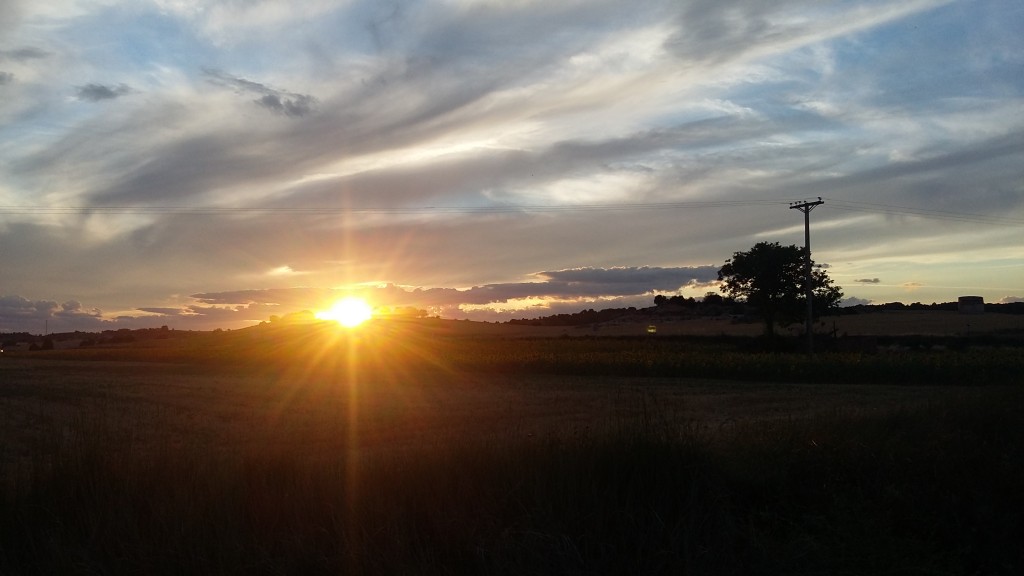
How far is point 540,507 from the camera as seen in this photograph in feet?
23.3

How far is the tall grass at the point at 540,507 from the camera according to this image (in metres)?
6.39

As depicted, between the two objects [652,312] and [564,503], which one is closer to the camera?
[564,503]

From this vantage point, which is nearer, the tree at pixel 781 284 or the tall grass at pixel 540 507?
the tall grass at pixel 540 507

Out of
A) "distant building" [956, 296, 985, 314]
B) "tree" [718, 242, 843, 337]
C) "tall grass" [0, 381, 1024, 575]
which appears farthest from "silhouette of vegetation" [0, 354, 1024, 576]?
"distant building" [956, 296, 985, 314]

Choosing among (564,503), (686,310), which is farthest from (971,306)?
(564,503)

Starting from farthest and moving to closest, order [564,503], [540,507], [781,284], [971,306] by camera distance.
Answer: [971,306]
[781,284]
[564,503]
[540,507]

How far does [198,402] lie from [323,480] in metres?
21.6

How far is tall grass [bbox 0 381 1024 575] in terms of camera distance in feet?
21.0

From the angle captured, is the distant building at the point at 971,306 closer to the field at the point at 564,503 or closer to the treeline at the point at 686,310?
the treeline at the point at 686,310

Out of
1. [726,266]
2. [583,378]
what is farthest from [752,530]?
[726,266]

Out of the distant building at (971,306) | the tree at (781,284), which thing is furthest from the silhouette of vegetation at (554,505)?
the distant building at (971,306)

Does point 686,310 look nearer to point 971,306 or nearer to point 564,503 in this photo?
point 971,306

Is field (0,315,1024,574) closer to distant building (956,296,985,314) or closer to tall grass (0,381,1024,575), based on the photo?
tall grass (0,381,1024,575)

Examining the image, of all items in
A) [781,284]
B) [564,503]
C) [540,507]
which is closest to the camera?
[540,507]
